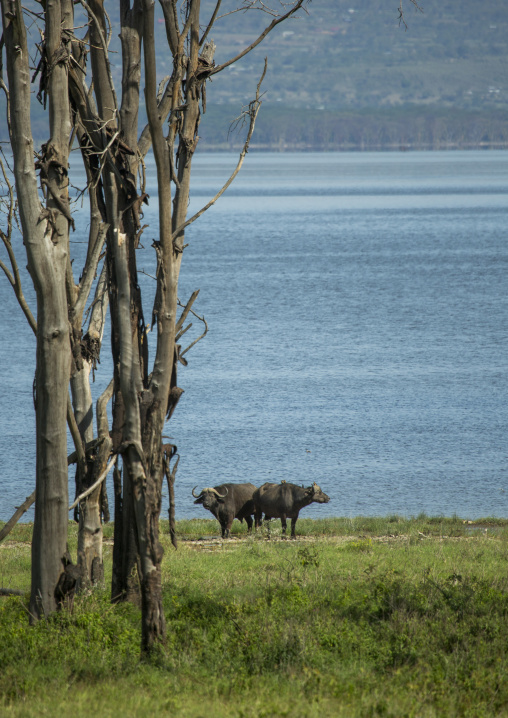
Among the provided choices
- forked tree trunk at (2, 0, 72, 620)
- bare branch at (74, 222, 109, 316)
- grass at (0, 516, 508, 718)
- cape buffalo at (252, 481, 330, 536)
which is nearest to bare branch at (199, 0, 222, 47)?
forked tree trunk at (2, 0, 72, 620)

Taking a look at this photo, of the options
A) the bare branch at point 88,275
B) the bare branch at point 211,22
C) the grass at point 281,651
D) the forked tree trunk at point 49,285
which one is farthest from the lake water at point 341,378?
the bare branch at point 211,22

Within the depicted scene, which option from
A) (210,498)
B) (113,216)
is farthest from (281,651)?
(210,498)

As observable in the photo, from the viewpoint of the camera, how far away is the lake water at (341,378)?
21500 millimetres

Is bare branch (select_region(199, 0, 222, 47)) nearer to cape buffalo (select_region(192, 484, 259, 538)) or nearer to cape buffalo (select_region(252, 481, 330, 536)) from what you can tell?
cape buffalo (select_region(192, 484, 259, 538))

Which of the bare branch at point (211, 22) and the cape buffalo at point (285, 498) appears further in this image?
the cape buffalo at point (285, 498)

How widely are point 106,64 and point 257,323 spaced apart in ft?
121

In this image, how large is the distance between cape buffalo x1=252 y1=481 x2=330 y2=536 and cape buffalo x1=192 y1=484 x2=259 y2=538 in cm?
25

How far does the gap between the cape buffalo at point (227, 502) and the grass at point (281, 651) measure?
434 cm

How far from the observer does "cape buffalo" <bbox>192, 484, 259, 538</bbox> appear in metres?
14.1

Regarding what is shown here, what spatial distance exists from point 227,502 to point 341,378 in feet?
59.0

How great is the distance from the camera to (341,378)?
105 feet

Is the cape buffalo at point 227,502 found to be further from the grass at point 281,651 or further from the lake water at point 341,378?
the lake water at point 341,378

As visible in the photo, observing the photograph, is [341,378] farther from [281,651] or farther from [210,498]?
[281,651]

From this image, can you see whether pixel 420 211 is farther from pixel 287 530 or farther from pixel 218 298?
pixel 287 530
